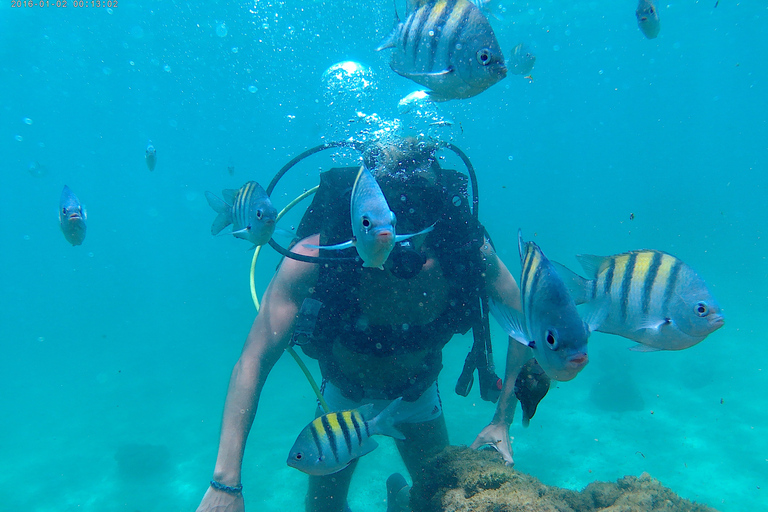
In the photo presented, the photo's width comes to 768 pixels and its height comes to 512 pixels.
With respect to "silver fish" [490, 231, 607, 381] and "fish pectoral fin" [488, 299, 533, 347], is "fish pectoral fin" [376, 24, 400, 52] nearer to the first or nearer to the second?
"silver fish" [490, 231, 607, 381]

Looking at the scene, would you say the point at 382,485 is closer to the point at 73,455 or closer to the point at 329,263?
the point at 329,263

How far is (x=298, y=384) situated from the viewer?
53.7 feet

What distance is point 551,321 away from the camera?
91 centimetres

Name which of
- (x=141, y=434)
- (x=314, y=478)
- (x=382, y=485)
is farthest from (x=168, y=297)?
(x=314, y=478)

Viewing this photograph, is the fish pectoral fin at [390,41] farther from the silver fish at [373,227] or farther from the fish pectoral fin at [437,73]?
the silver fish at [373,227]

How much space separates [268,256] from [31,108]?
27.3 meters

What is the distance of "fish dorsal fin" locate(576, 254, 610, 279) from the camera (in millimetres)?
1407

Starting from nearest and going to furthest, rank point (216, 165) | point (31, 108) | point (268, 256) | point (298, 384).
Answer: point (298, 384)
point (31, 108)
point (268, 256)
point (216, 165)

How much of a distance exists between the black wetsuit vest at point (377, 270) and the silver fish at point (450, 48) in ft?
3.66

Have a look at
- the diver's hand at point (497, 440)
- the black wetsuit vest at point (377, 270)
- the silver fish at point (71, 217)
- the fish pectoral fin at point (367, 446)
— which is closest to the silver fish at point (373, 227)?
the black wetsuit vest at point (377, 270)

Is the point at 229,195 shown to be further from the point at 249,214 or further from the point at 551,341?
the point at 551,341

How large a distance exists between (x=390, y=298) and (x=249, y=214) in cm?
121

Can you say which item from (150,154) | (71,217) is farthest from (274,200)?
(71,217)

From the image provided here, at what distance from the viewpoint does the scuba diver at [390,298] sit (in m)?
2.43
